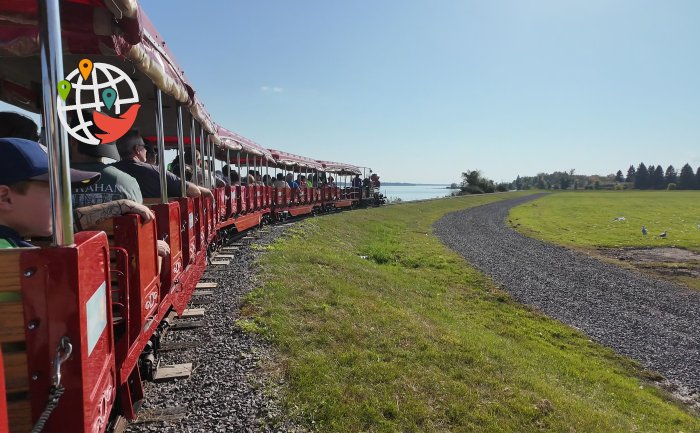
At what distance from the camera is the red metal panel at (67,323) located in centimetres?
180

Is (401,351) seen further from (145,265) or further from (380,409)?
(145,265)

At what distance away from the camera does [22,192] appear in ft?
6.78

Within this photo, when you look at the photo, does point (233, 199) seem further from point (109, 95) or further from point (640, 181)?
point (640, 181)

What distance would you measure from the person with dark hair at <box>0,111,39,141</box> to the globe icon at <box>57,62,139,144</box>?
0.27 m

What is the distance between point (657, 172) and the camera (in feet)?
530

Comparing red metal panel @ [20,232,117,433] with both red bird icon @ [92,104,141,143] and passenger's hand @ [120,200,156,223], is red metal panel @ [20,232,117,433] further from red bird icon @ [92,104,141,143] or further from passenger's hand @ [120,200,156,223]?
red bird icon @ [92,104,141,143]

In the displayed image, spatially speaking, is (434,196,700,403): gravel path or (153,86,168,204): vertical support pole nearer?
(153,86,168,204): vertical support pole

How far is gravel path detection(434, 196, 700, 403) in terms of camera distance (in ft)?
29.6

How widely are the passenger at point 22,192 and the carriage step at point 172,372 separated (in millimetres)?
2582

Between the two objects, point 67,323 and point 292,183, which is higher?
point 292,183

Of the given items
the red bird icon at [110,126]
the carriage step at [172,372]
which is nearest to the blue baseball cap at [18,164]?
the red bird icon at [110,126]

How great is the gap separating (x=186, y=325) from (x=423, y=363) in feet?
9.81

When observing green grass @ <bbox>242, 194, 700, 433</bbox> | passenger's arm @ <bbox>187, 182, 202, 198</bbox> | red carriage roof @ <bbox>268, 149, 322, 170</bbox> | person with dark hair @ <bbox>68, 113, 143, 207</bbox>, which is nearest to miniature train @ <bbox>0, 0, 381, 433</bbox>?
passenger's arm @ <bbox>187, 182, 202, 198</bbox>

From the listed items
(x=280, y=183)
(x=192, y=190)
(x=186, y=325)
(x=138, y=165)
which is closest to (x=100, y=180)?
(x=138, y=165)
